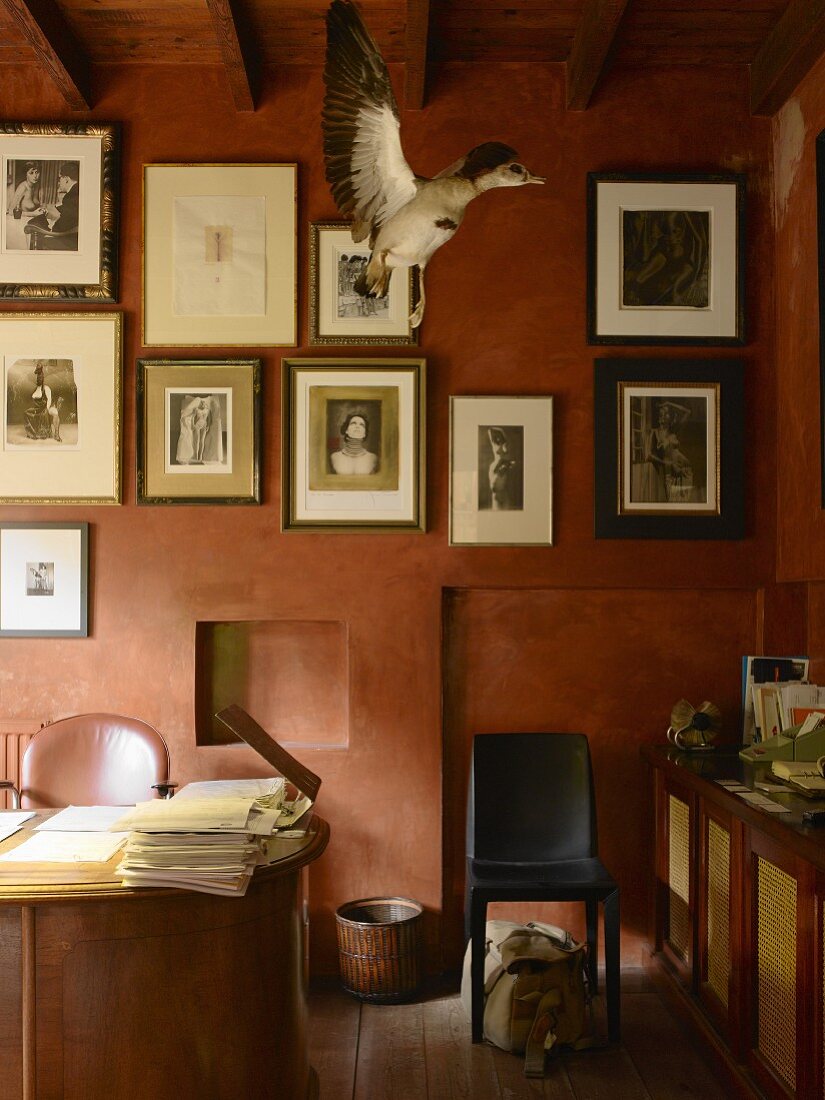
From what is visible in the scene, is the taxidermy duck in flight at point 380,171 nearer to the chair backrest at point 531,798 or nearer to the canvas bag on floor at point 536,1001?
the chair backrest at point 531,798

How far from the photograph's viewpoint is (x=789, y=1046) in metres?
2.39

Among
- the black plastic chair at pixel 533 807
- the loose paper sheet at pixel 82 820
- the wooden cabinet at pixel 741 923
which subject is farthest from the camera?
the black plastic chair at pixel 533 807

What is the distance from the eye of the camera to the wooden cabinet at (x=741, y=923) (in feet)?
7.39

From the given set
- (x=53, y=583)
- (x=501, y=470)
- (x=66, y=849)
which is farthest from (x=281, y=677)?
(x=66, y=849)

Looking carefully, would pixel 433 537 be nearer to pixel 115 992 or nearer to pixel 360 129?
pixel 360 129

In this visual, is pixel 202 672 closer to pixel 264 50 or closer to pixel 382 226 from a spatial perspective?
pixel 382 226

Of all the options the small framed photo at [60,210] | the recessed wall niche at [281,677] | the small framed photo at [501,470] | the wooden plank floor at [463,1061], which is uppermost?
the small framed photo at [60,210]

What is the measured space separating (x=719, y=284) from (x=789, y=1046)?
8.76 feet

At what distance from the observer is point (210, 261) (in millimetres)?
3729

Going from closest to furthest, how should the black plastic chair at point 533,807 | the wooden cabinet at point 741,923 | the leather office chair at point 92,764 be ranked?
the wooden cabinet at point 741,923 < the leather office chair at point 92,764 < the black plastic chair at point 533,807

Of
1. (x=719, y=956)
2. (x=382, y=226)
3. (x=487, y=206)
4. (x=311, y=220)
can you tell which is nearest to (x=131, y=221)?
(x=311, y=220)

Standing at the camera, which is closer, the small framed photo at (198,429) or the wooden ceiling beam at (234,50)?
the wooden ceiling beam at (234,50)

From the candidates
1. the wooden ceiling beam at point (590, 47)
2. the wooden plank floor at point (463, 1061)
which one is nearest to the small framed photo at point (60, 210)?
the wooden ceiling beam at point (590, 47)

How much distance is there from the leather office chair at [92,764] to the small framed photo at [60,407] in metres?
0.97
